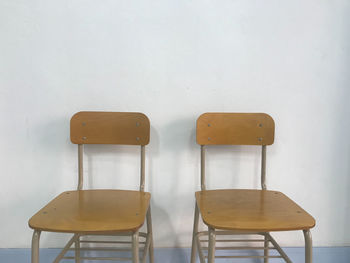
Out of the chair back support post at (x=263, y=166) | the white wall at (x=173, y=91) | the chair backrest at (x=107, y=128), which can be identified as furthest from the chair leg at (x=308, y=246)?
the chair backrest at (x=107, y=128)

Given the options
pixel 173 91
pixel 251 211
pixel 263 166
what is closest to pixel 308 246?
pixel 251 211

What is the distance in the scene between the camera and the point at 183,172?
4.08 ft

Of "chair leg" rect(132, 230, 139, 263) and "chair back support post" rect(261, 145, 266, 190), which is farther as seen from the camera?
"chair back support post" rect(261, 145, 266, 190)

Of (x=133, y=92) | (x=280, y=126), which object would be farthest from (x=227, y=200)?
(x=133, y=92)

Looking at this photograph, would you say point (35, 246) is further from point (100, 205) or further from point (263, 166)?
point (263, 166)

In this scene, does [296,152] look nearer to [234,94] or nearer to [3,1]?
[234,94]

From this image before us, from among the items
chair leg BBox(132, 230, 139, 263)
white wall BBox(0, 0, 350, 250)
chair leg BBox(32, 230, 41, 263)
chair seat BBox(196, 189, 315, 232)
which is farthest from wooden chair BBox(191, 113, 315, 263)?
chair leg BBox(32, 230, 41, 263)

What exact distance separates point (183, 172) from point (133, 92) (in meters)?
0.41

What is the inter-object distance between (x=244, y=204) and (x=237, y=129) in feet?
1.00

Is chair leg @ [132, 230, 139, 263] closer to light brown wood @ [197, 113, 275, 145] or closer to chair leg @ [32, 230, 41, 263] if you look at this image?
Answer: chair leg @ [32, 230, 41, 263]

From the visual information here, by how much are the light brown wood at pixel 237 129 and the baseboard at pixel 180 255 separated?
1.76 ft

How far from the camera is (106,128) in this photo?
1.12m

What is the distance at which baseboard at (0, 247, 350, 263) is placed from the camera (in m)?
1.26

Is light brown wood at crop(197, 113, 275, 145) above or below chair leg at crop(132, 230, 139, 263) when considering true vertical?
above
